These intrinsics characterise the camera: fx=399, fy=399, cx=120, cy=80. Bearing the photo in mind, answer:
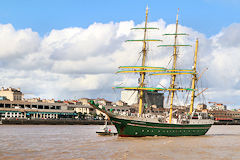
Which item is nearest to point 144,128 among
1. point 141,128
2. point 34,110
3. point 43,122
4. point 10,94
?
point 141,128

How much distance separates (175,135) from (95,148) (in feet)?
90.8

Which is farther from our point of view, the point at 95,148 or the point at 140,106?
the point at 140,106

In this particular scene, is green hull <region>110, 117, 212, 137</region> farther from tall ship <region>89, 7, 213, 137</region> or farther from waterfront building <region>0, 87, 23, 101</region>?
waterfront building <region>0, 87, 23, 101</region>

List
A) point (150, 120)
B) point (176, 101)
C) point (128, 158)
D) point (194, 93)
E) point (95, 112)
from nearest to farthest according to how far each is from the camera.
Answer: point (128, 158) < point (150, 120) < point (176, 101) < point (194, 93) < point (95, 112)

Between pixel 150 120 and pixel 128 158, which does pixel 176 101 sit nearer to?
pixel 150 120

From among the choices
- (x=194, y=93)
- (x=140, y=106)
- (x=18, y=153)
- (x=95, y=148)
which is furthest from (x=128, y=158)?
(x=194, y=93)

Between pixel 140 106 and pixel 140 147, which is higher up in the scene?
pixel 140 106

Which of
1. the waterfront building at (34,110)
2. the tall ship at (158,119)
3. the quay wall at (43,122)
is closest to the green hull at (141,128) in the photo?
the tall ship at (158,119)

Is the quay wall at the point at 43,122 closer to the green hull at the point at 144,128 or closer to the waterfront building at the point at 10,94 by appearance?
the waterfront building at the point at 10,94

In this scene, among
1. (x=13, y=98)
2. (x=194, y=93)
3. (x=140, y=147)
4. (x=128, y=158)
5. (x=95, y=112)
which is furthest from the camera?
(x=95, y=112)

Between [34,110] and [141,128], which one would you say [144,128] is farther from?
[34,110]

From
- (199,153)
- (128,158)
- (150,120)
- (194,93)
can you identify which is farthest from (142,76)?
(128,158)

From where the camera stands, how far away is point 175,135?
72.1 meters

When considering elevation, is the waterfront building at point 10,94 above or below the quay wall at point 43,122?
above
